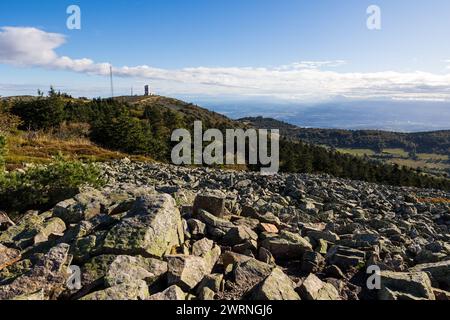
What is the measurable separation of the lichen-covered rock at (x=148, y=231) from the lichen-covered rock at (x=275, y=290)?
219 cm

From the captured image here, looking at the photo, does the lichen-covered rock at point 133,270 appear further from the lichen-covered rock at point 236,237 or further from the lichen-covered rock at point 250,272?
the lichen-covered rock at point 236,237

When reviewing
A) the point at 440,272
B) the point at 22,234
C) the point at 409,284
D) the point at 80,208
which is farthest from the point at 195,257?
the point at 440,272

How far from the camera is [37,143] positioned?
4062 cm

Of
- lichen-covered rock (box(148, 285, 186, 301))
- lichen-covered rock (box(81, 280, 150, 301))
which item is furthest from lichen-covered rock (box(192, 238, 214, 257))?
lichen-covered rock (box(81, 280, 150, 301))

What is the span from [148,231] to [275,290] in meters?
2.78

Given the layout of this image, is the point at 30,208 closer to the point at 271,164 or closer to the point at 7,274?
the point at 7,274

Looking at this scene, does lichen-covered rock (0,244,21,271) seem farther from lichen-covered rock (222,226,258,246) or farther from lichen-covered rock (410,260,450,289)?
lichen-covered rock (410,260,450,289)

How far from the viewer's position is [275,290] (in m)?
6.11

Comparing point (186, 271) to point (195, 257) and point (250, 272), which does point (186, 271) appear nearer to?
point (195, 257)

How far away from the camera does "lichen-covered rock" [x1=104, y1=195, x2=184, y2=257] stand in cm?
706

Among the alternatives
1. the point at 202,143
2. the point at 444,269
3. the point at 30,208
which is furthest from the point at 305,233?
the point at 202,143

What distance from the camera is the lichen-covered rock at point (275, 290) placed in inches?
235

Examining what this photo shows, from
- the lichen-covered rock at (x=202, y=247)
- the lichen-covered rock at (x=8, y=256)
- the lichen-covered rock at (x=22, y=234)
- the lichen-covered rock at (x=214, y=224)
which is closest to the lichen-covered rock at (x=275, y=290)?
the lichen-covered rock at (x=202, y=247)
